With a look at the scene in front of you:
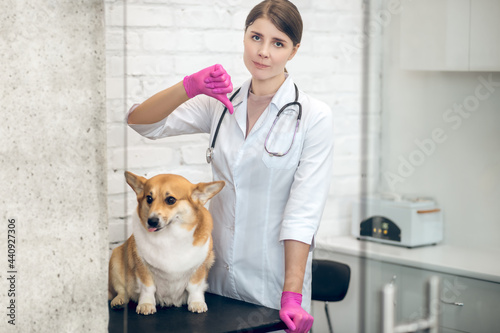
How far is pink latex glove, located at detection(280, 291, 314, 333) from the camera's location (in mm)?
976

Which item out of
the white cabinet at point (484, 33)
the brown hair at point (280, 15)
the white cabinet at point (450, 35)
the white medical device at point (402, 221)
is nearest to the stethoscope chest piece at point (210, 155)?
the brown hair at point (280, 15)

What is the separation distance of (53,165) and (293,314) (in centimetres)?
46

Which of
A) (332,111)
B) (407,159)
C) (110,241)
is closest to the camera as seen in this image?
(110,241)

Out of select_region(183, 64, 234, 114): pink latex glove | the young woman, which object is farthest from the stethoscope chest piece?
select_region(183, 64, 234, 114): pink latex glove

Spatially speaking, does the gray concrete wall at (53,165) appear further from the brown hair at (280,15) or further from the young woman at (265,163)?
the brown hair at (280,15)

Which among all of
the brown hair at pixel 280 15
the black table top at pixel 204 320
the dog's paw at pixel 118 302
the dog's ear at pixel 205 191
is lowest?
the black table top at pixel 204 320

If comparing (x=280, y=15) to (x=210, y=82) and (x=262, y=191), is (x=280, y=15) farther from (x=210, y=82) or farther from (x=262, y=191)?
(x=262, y=191)

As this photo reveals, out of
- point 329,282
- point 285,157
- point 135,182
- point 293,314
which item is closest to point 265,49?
point 285,157

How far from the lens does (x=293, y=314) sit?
3.22ft

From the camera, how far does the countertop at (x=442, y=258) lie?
1312mm

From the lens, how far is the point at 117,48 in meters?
0.89

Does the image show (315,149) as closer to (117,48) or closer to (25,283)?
(117,48)

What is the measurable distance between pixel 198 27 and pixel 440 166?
0.65 meters

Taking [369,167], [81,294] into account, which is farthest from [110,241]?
[369,167]
